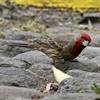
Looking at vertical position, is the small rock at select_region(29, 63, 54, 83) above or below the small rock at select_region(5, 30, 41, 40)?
above

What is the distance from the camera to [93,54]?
18.5 feet

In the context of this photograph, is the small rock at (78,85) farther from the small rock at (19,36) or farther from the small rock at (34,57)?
the small rock at (19,36)

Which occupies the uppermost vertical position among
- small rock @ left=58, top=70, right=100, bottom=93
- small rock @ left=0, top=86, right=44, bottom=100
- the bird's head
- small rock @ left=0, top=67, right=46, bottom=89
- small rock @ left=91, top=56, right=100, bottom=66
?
the bird's head

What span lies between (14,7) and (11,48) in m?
3.64

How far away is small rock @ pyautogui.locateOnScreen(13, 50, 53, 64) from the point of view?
5.00m

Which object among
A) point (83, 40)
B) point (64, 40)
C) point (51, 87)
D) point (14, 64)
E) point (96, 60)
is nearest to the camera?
point (51, 87)

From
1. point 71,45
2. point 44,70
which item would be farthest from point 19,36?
point 44,70

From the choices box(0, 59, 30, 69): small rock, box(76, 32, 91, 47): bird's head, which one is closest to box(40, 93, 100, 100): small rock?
box(0, 59, 30, 69): small rock

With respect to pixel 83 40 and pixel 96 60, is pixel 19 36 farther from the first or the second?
pixel 83 40

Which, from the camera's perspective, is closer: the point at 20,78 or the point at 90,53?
the point at 20,78

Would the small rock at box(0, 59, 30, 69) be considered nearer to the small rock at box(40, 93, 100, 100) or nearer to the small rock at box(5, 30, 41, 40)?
the small rock at box(40, 93, 100, 100)

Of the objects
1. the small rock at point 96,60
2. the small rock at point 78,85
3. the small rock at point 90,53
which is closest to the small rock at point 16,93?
the small rock at point 78,85

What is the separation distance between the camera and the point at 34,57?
5.12 m

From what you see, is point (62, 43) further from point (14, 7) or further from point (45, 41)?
point (14, 7)
